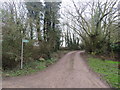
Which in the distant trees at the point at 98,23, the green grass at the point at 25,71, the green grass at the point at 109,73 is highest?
the distant trees at the point at 98,23

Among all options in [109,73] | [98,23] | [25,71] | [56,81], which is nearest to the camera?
[56,81]

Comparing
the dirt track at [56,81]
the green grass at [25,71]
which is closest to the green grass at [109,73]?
the dirt track at [56,81]

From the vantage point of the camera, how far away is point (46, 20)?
13.2 meters

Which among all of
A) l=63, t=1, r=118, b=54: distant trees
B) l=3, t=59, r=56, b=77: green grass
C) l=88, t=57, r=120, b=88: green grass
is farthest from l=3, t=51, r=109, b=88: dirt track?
l=63, t=1, r=118, b=54: distant trees

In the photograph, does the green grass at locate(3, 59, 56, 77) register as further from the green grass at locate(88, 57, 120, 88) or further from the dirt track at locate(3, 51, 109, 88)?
the green grass at locate(88, 57, 120, 88)

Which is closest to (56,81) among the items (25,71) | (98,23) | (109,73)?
(25,71)

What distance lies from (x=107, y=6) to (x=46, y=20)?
929 centimetres

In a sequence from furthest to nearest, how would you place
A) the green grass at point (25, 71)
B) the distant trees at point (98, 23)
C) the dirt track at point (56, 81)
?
the distant trees at point (98, 23) < the green grass at point (25, 71) < the dirt track at point (56, 81)

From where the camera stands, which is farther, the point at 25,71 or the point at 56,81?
the point at 25,71

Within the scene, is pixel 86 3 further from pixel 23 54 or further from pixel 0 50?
pixel 0 50

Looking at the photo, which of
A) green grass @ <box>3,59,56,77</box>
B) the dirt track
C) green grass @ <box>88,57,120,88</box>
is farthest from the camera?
green grass @ <box>3,59,56,77</box>

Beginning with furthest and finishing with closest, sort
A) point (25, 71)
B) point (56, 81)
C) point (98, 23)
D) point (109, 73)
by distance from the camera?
point (98, 23) → point (25, 71) → point (109, 73) → point (56, 81)

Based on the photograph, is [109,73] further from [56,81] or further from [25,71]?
[25,71]

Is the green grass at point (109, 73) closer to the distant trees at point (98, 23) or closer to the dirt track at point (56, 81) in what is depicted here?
the dirt track at point (56, 81)
